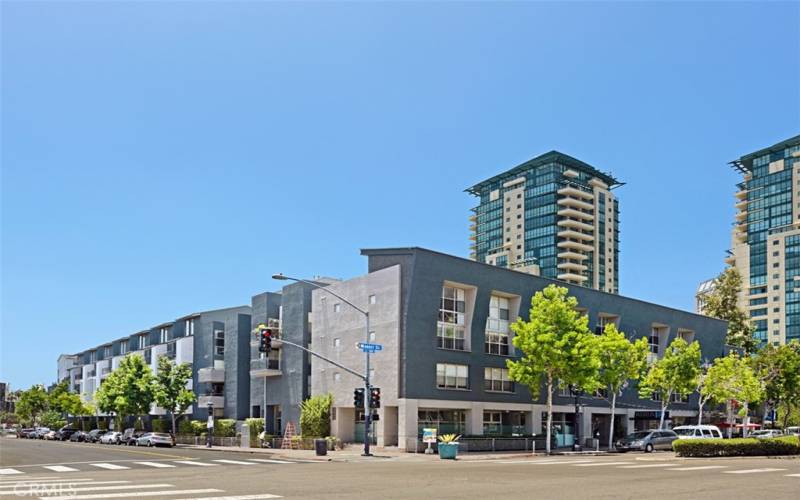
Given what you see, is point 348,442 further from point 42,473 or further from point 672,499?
point 672,499

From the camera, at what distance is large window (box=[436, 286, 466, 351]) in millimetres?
57531

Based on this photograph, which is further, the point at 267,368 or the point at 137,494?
the point at 267,368

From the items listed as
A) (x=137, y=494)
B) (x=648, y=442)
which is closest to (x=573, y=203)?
(x=648, y=442)

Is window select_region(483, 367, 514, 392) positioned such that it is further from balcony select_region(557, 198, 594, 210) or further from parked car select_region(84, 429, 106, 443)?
balcony select_region(557, 198, 594, 210)

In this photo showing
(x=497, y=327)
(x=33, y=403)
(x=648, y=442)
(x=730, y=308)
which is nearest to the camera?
(x=648, y=442)

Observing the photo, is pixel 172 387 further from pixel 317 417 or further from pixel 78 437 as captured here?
pixel 317 417

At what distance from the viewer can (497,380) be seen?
60344 millimetres

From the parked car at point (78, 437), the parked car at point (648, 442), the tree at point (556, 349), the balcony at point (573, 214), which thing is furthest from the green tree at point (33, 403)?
the balcony at point (573, 214)

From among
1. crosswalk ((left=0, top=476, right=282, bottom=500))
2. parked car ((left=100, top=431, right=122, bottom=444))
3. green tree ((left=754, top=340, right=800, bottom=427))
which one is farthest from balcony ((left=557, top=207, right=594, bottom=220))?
crosswalk ((left=0, top=476, right=282, bottom=500))

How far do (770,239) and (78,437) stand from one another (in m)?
139

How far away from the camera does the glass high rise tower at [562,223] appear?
6959 inches

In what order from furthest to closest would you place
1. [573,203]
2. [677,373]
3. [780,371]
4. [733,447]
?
[573,203]
[780,371]
[677,373]
[733,447]

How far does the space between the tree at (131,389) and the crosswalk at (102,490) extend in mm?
61540

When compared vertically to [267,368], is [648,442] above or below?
below
